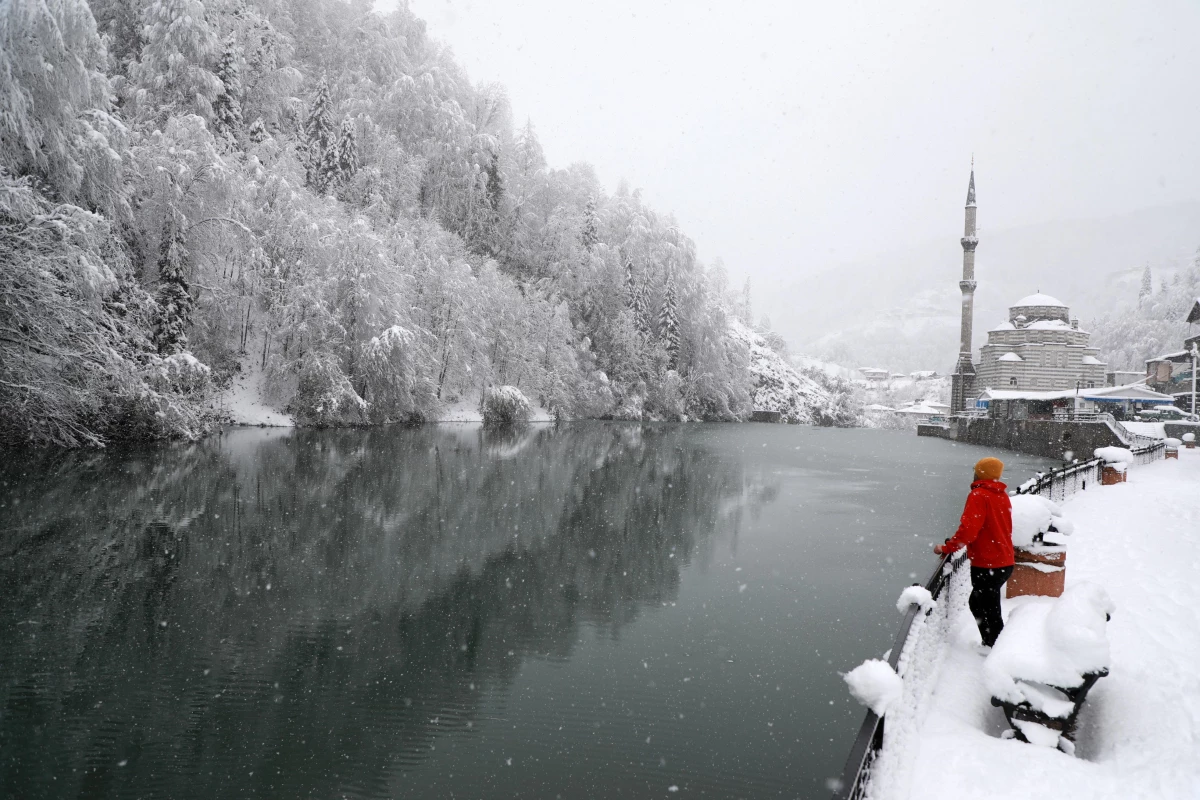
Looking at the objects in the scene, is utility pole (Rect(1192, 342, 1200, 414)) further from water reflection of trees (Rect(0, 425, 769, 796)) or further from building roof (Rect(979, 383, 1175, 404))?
water reflection of trees (Rect(0, 425, 769, 796))

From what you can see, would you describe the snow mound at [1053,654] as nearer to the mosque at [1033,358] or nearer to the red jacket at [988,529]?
the red jacket at [988,529]

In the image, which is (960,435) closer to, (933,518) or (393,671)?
(933,518)

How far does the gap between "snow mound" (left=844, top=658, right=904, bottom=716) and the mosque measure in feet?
217

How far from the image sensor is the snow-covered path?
4035 mm

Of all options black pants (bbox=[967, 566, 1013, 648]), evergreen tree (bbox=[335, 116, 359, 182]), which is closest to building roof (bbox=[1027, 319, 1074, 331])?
evergreen tree (bbox=[335, 116, 359, 182])

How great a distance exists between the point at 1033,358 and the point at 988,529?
223ft

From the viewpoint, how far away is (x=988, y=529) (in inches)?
229

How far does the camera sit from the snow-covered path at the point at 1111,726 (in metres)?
4.04

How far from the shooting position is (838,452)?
37.1 meters

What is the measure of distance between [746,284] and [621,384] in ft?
303

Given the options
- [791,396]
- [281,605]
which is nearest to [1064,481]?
[281,605]

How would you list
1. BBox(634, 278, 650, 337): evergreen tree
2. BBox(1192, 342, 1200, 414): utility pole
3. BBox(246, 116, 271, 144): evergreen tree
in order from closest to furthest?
1. BBox(246, 116, 271, 144): evergreen tree
2. BBox(1192, 342, 1200, 414): utility pole
3. BBox(634, 278, 650, 337): evergreen tree

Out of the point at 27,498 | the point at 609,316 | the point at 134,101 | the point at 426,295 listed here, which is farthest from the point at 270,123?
the point at 27,498

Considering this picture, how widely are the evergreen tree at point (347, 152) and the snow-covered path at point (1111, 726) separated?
4560cm
